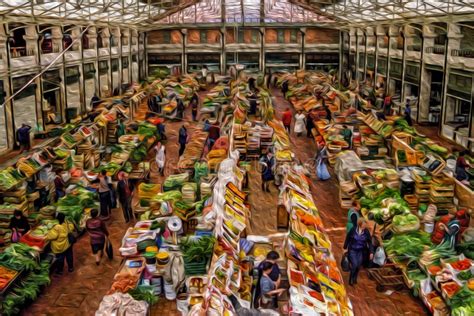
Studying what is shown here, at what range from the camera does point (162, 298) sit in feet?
32.0

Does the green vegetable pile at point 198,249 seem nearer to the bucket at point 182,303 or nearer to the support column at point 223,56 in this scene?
the bucket at point 182,303

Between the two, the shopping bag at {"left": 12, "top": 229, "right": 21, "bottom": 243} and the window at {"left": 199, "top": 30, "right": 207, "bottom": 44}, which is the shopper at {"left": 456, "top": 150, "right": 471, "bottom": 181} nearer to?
the shopping bag at {"left": 12, "top": 229, "right": 21, "bottom": 243}

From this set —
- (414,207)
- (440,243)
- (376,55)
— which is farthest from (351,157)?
(376,55)

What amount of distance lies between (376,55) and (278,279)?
2626 cm

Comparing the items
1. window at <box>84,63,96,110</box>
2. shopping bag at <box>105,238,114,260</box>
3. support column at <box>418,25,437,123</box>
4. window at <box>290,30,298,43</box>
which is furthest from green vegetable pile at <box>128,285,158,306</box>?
window at <box>290,30,298,43</box>

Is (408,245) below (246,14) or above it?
below

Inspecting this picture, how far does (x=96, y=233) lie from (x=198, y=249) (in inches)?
89.0

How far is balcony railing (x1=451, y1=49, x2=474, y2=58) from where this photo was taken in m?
20.8

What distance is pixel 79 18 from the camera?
2517 cm

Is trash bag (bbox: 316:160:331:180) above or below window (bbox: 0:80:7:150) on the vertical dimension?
below

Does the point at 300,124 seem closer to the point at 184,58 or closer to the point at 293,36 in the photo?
the point at 184,58

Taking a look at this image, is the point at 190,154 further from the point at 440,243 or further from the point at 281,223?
the point at 440,243

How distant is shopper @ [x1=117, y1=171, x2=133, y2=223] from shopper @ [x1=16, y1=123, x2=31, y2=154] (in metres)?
6.62

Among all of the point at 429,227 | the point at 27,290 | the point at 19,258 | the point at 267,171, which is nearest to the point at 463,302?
the point at 429,227
